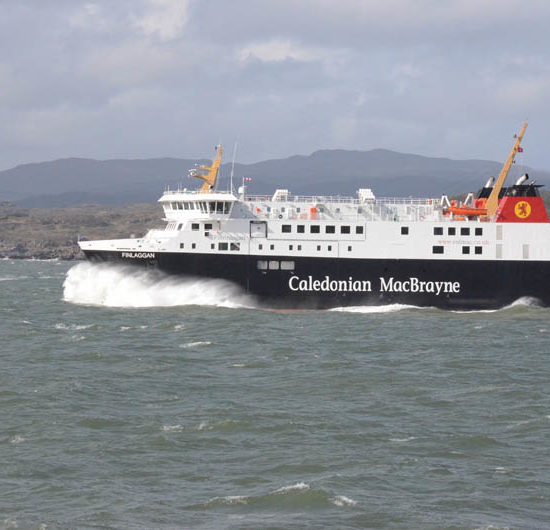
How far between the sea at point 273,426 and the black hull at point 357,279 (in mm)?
4976

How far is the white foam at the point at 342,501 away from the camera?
16312 millimetres

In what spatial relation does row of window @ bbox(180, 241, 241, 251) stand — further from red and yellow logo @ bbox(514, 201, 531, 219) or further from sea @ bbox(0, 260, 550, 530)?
red and yellow logo @ bbox(514, 201, 531, 219)

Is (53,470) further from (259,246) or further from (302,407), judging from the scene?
(259,246)

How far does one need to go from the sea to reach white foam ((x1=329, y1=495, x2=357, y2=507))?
35mm

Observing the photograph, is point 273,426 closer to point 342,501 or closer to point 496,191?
point 342,501

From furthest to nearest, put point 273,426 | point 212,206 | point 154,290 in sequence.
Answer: point 212,206
point 154,290
point 273,426

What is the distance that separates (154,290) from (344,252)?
29.2ft

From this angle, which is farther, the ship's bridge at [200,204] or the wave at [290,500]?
the ship's bridge at [200,204]

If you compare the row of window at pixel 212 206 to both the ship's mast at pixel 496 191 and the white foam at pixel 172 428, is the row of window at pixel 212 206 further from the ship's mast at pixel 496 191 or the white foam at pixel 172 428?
the white foam at pixel 172 428

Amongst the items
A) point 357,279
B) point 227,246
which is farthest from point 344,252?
point 227,246

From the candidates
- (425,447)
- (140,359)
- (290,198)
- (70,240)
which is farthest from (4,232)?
(425,447)

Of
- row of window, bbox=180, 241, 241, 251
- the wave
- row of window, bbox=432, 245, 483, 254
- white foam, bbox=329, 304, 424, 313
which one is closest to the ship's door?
row of window, bbox=180, 241, 241, 251

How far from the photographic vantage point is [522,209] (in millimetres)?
44375

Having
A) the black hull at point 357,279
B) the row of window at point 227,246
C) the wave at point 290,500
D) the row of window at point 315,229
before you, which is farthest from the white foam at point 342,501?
the row of window at point 315,229
